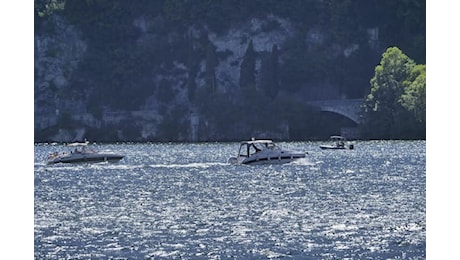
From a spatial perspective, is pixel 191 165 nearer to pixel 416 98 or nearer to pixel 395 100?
pixel 416 98

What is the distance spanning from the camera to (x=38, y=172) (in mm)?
107875

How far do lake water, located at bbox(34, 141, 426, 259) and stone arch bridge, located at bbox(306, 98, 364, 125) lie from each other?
7950 centimetres

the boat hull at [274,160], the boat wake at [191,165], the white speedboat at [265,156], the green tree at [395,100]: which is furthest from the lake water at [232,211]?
the green tree at [395,100]

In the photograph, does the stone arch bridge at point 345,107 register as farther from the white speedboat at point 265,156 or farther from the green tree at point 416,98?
the white speedboat at point 265,156

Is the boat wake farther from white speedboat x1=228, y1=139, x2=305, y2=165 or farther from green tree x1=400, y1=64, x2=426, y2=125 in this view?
green tree x1=400, y1=64, x2=426, y2=125

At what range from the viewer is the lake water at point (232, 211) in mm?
49844

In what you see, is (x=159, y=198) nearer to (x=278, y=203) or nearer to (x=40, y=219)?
(x=278, y=203)

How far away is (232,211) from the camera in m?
66.0

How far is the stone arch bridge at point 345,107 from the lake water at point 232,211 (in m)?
79.5

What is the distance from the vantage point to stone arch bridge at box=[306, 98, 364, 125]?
193625mm

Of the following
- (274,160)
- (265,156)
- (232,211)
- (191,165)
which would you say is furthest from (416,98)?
(232,211)

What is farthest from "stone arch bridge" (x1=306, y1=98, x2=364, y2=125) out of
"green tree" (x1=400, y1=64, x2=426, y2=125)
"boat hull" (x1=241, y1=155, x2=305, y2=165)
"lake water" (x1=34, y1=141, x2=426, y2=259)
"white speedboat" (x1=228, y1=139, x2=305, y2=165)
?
"lake water" (x1=34, y1=141, x2=426, y2=259)

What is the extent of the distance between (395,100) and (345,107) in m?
12.9

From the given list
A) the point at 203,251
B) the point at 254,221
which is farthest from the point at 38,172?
the point at 203,251
